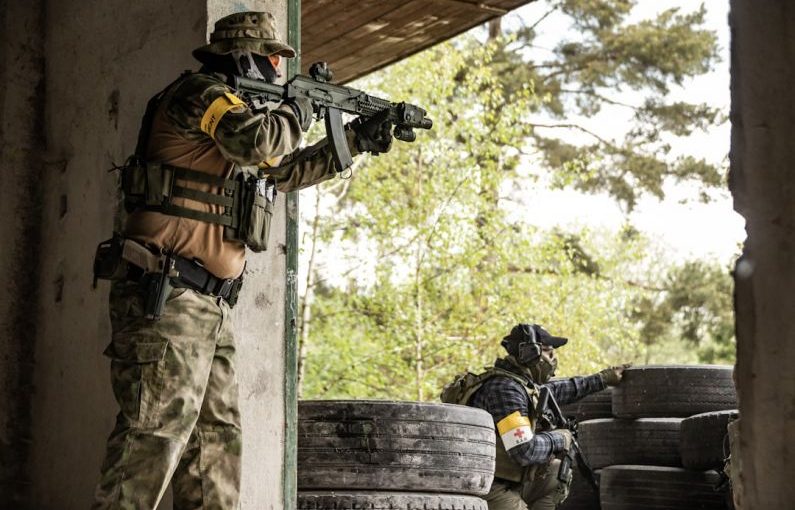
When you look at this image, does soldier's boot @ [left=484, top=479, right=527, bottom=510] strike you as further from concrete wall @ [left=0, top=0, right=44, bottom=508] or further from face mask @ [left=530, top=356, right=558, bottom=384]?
concrete wall @ [left=0, top=0, right=44, bottom=508]

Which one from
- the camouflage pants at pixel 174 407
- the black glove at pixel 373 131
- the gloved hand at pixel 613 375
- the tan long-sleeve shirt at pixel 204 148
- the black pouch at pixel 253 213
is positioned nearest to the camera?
the camouflage pants at pixel 174 407

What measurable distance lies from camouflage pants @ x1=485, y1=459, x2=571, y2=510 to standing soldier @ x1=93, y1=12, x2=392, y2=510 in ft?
10.5

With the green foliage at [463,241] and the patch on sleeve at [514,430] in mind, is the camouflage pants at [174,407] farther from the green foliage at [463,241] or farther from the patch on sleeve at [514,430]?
the green foliage at [463,241]

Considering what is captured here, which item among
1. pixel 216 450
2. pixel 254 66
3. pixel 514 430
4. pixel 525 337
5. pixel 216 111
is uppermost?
pixel 254 66

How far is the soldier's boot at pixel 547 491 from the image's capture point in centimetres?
754

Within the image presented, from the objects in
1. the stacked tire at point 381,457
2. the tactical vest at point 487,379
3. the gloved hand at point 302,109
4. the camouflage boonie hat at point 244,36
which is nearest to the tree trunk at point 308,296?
the tactical vest at point 487,379

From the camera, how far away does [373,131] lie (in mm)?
4887

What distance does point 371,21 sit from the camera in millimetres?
7918

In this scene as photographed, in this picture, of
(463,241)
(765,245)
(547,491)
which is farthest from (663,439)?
(463,241)

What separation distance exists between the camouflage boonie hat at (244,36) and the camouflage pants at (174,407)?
3.12 feet

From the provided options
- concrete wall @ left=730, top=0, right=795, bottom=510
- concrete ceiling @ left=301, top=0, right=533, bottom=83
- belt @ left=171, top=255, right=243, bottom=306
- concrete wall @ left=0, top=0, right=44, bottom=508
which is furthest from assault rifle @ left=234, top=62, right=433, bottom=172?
concrete ceiling @ left=301, top=0, right=533, bottom=83

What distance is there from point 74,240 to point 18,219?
0.46 meters

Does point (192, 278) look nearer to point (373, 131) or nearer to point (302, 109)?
point (302, 109)

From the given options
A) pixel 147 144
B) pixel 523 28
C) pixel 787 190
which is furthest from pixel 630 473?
pixel 523 28
